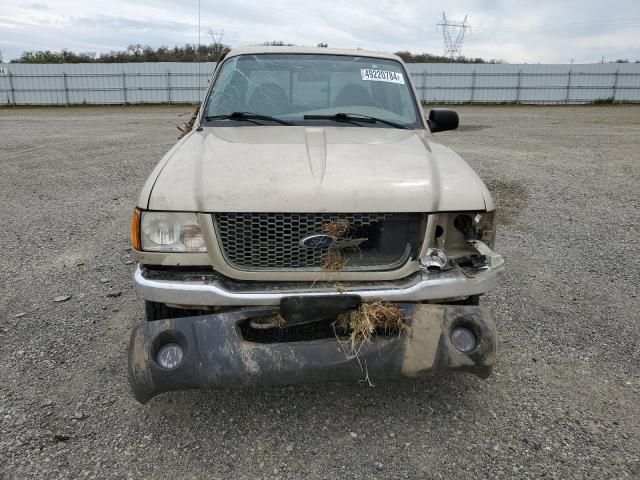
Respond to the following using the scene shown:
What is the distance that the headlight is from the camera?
2551mm

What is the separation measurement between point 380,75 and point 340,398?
2.58 m

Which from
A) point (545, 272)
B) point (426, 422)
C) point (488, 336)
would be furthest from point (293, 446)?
point (545, 272)

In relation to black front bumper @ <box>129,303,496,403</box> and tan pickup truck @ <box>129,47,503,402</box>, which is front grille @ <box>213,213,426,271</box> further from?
black front bumper @ <box>129,303,496,403</box>

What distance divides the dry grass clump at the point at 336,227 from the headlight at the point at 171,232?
61 cm

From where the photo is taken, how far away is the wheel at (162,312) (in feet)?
8.88

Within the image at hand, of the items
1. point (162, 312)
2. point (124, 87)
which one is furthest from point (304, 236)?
point (124, 87)

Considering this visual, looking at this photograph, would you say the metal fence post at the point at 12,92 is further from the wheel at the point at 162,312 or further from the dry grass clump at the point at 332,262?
the dry grass clump at the point at 332,262

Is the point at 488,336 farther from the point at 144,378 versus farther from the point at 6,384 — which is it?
the point at 6,384

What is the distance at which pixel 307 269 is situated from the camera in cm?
256

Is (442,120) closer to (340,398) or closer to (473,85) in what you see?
(340,398)

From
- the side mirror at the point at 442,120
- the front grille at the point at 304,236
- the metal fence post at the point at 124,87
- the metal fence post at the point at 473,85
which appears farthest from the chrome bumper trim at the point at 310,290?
the metal fence post at the point at 124,87

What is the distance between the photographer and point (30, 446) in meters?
2.52

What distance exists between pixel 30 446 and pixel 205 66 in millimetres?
29020

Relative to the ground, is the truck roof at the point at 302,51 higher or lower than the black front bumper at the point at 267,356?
higher
